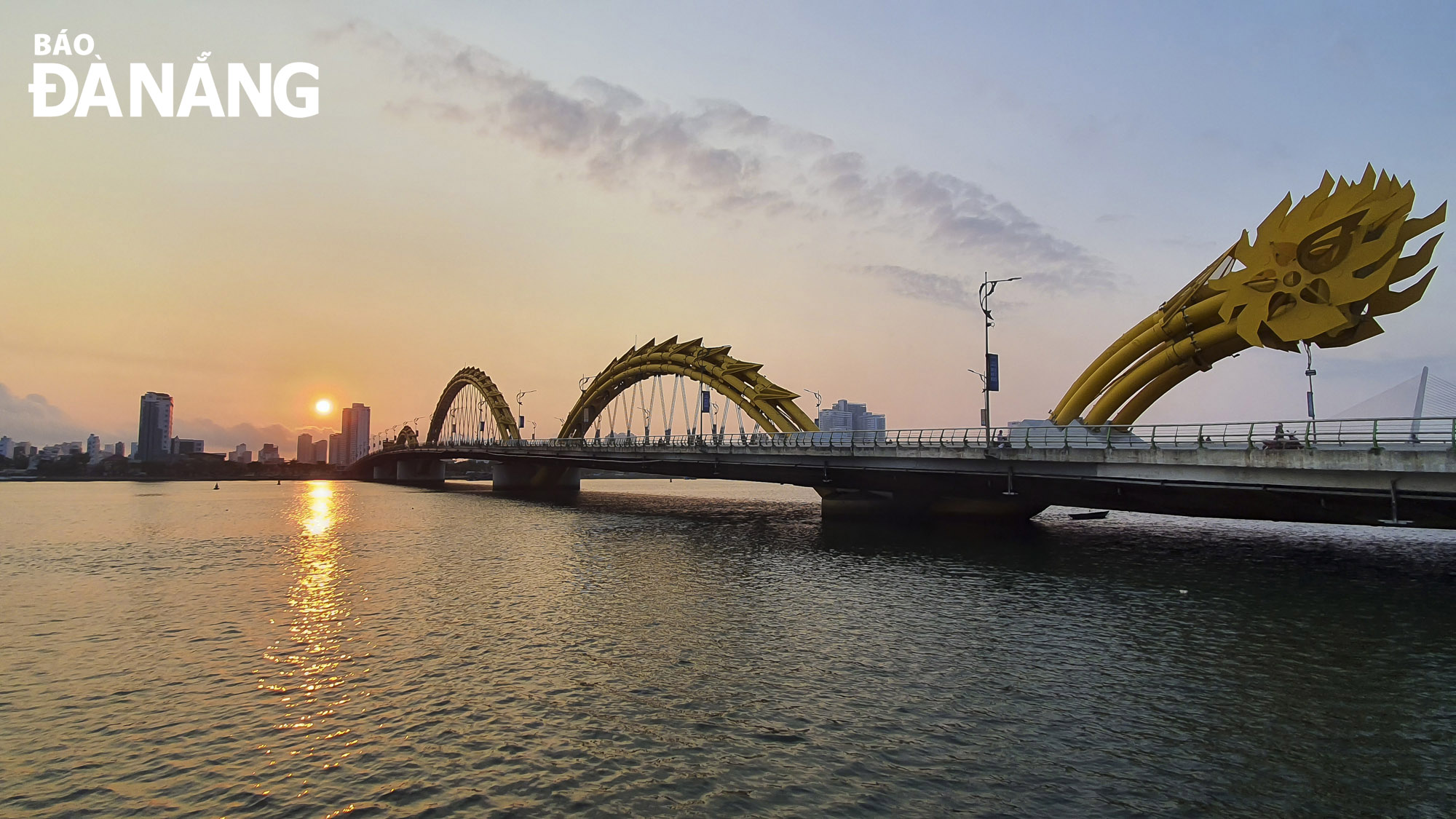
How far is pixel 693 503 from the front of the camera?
98375mm

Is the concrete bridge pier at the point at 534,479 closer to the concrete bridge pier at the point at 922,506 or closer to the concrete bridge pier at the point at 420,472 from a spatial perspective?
the concrete bridge pier at the point at 420,472

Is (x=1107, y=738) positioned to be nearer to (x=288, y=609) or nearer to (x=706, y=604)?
(x=706, y=604)

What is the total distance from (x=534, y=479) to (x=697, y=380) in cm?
5072

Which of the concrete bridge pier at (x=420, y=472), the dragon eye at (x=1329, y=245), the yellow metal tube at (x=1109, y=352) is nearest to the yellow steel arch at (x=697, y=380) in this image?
the yellow metal tube at (x=1109, y=352)

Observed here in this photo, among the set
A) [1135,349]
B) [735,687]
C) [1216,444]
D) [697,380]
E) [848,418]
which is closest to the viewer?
[735,687]

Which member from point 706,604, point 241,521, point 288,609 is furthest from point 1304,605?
point 241,521

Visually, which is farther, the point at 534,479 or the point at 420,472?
the point at 420,472

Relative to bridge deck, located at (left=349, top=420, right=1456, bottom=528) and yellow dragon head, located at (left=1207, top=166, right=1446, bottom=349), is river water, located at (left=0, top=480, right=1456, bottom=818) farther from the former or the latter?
yellow dragon head, located at (left=1207, top=166, right=1446, bottom=349)

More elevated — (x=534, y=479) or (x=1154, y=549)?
(x=534, y=479)

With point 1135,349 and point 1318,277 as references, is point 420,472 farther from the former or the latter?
point 1318,277

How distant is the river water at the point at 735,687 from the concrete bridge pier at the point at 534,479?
290 feet

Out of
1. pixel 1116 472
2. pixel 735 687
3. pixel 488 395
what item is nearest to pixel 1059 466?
pixel 1116 472

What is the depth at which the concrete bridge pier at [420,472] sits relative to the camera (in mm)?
187625

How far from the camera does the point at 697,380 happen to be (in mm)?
101688
